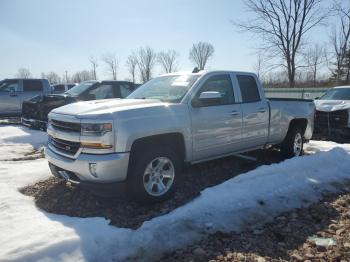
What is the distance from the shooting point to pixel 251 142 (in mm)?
6168

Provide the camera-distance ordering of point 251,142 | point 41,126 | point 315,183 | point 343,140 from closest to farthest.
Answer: point 315,183, point 251,142, point 343,140, point 41,126

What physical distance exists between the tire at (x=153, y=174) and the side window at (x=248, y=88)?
208cm

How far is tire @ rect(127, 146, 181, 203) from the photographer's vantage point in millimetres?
4285

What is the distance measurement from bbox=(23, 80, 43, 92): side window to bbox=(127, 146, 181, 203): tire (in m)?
13.1

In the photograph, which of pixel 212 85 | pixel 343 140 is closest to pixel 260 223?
pixel 212 85

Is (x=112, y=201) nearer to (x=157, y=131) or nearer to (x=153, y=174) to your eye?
(x=153, y=174)

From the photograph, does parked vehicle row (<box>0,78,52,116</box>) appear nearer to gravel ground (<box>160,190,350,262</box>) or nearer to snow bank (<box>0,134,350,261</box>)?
snow bank (<box>0,134,350,261</box>)

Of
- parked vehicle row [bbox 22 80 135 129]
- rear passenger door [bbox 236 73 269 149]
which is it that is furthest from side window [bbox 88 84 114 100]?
rear passenger door [bbox 236 73 269 149]

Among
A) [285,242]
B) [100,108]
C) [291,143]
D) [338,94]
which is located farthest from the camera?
[338,94]

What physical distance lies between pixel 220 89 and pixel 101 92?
19.9 ft

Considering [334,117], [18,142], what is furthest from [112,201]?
[334,117]

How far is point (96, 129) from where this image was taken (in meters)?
4.05

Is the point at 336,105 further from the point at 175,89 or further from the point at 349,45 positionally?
the point at 349,45

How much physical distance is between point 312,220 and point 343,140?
722 cm
